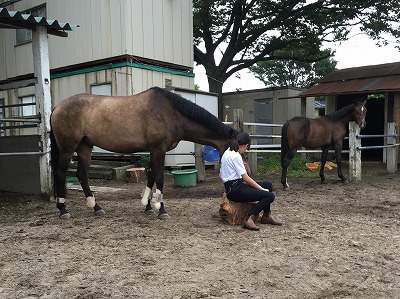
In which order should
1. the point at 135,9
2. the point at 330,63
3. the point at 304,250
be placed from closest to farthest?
1. the point at 304,250
2. the point at 135,9
3. the point at 330,63

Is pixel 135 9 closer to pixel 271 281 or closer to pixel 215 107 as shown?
pixel 215 107

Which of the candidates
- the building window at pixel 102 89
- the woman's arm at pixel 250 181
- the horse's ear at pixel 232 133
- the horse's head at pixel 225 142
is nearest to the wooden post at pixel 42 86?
the horse's head at pixel 225 142

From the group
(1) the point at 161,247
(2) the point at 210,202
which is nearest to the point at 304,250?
(1) the point at 161,247

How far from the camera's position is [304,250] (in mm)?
3666

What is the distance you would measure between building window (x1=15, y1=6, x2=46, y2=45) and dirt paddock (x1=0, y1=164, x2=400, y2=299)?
28.5 feet

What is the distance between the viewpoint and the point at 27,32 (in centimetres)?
1304

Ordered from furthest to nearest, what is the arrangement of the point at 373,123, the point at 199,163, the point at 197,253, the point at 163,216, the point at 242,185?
the point at 373,123
the point at 199,163
the point at 163,216
the point at 242,185
the point at 197,253

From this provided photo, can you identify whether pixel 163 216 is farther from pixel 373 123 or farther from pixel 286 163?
pixel 373 123

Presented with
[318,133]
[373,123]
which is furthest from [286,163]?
[373,123]

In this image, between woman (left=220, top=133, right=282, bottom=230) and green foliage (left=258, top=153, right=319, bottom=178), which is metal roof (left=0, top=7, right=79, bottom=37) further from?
green foliage (left=258, top=153, right=319, bottom=178)

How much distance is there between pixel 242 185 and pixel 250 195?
0.51 ft

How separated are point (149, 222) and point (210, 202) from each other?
5.35ft

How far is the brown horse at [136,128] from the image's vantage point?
16.7 ft

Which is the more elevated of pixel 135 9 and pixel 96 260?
pixel 135 9
